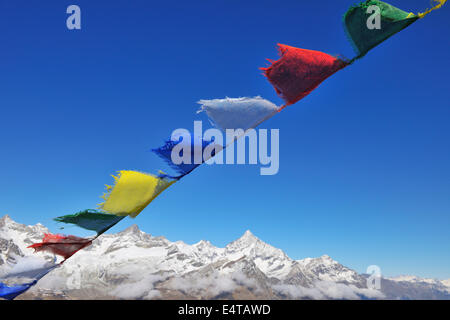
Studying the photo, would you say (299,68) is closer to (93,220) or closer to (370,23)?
(370,23)

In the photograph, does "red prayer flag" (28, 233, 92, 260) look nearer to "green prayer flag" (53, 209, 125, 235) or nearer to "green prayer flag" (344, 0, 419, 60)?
"green prayer flag" (53, 209, 125, 235)

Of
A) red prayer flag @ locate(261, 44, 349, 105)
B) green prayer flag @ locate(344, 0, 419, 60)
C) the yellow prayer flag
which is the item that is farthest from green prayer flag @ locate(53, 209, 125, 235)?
green prayer flag @ locate(344, 0, 419, 60)

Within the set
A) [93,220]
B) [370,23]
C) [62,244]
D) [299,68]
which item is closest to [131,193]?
[93,220]

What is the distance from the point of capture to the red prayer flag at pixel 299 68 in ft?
19.2

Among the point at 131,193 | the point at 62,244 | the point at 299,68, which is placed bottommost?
the point at 62,244

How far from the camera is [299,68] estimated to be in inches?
232

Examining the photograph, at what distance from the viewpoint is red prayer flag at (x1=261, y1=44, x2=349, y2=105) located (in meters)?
5.86

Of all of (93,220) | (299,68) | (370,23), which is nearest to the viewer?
(370,23)

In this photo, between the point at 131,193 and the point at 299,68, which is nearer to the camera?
the point at 299,68

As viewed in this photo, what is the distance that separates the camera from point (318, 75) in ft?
19.3

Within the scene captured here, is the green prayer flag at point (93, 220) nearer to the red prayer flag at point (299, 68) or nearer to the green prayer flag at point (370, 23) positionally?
the red prayer flag at point (299, 68)
